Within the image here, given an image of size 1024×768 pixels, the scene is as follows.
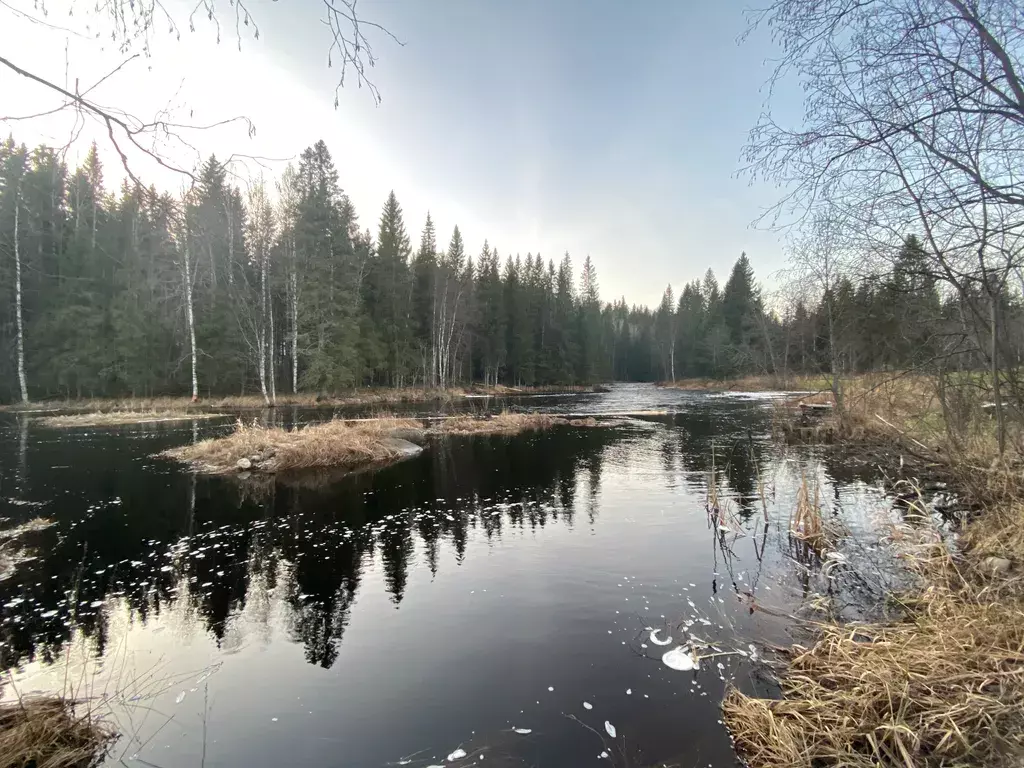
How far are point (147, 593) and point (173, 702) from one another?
2.68 meters

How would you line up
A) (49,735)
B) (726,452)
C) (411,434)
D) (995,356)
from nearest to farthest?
(49,735) < (995,356) < (726,452) < (411,434)

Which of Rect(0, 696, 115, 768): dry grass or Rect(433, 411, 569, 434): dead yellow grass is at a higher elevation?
Rect(433, 411, 569, 434): dead yellow grass

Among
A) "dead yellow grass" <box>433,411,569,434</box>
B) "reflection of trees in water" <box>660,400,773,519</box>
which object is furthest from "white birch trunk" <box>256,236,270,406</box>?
"reflection of trees in water" <box>660,400,773,519</box>

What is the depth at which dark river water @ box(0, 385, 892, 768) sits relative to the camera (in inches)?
154

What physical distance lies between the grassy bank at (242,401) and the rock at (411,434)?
1227cm

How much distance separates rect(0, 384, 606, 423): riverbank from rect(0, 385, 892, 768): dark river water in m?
18.5

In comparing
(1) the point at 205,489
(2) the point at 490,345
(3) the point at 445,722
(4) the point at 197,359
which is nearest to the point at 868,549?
(3) the point at 445,722

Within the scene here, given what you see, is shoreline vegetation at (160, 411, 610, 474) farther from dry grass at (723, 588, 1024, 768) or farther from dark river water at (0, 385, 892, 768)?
dry grass at (723, 588, 1024, 768)

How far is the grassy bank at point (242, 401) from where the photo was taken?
28.4 m

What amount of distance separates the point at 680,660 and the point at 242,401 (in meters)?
33.6

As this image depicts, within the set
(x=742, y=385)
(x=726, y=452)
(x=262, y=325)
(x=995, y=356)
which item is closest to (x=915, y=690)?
(x=995, y=356)

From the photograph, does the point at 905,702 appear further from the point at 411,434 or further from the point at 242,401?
the point at 242,401

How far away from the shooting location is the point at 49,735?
3.42 meters

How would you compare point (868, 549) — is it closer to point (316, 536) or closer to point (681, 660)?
point (681, 660)
